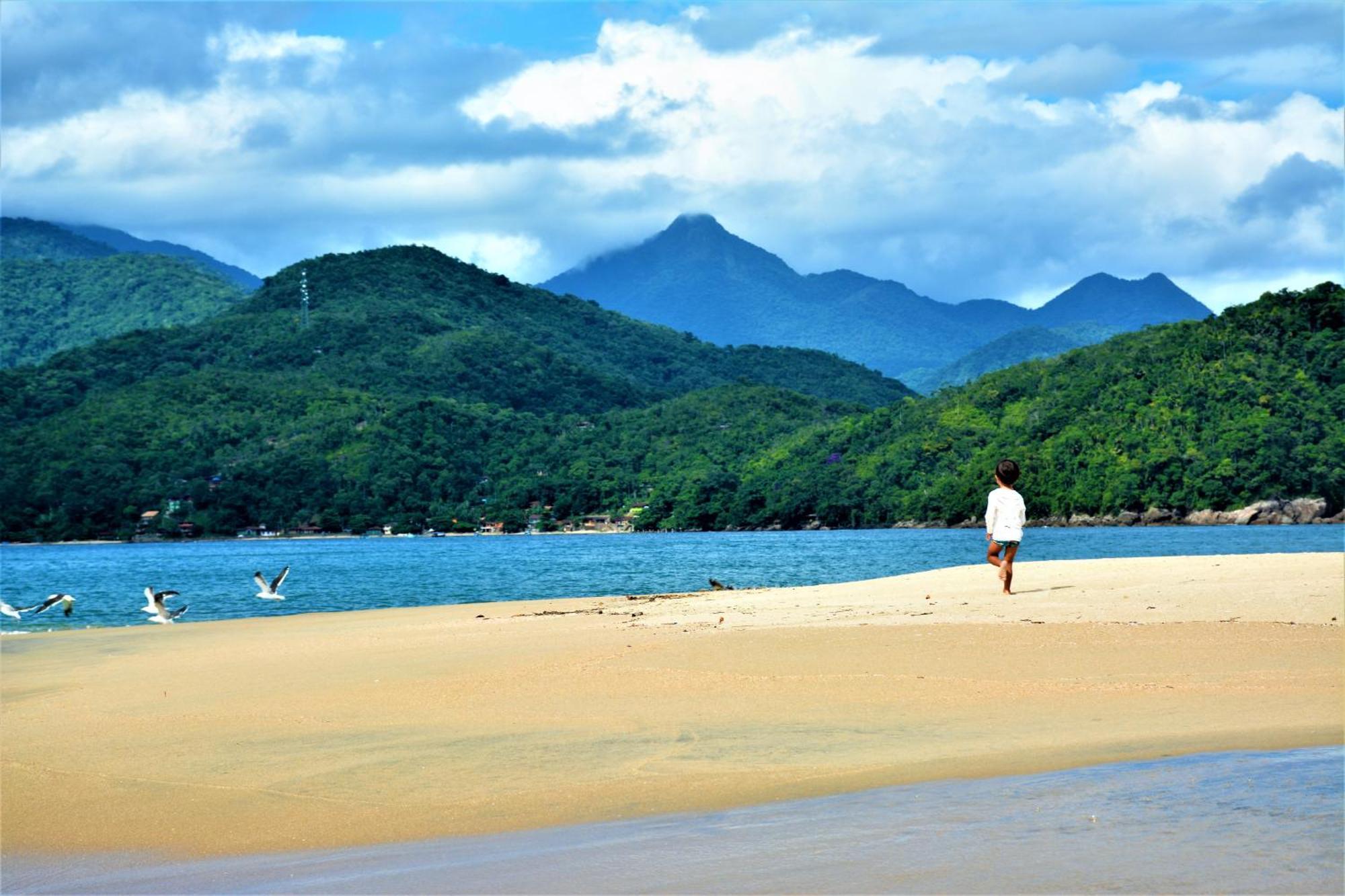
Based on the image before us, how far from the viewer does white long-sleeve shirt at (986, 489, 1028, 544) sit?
16516 mm

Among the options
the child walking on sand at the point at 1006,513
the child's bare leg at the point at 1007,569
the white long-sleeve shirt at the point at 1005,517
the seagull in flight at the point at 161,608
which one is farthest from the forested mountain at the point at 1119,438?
the white long-sleeve shirt at the point at 1005,517

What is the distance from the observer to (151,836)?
7.58m

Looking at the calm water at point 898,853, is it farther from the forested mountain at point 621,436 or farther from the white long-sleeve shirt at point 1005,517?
the forested mountain at point 621,436

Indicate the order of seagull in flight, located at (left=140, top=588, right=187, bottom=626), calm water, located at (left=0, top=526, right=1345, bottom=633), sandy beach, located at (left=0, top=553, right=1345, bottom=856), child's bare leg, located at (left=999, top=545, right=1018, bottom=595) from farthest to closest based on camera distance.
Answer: calm water, located at (left=0, top=526, right=1345, bottom=633)
seagull in flight, located at (left=140, top=588, right=187, bottom=626)
child's bare leg, located at (left=999, top=545, right=1018, bottom=595)
sandy beach, located at (left=0, top=553, right=1345, bottom=856)

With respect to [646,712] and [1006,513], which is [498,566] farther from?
[646,712]

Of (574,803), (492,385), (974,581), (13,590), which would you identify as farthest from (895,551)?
(492,385)

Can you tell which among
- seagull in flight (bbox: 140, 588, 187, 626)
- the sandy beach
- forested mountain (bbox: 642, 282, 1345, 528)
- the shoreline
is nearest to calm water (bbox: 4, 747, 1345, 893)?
the sandy beach

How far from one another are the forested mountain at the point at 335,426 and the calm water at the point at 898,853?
422 feet

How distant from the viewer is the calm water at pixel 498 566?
3622 cm

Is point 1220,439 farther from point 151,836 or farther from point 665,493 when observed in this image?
point 151,836

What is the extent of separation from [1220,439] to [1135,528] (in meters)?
13.2

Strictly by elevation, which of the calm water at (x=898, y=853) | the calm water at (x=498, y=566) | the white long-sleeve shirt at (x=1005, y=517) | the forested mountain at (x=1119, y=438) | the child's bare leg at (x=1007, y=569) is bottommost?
the calm water at (x=498, y=566)

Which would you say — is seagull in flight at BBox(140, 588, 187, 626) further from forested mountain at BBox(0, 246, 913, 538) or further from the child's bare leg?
forested mountain at BBox(0, 246, 913, 538)

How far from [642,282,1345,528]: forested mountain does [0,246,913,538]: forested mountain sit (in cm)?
1932
